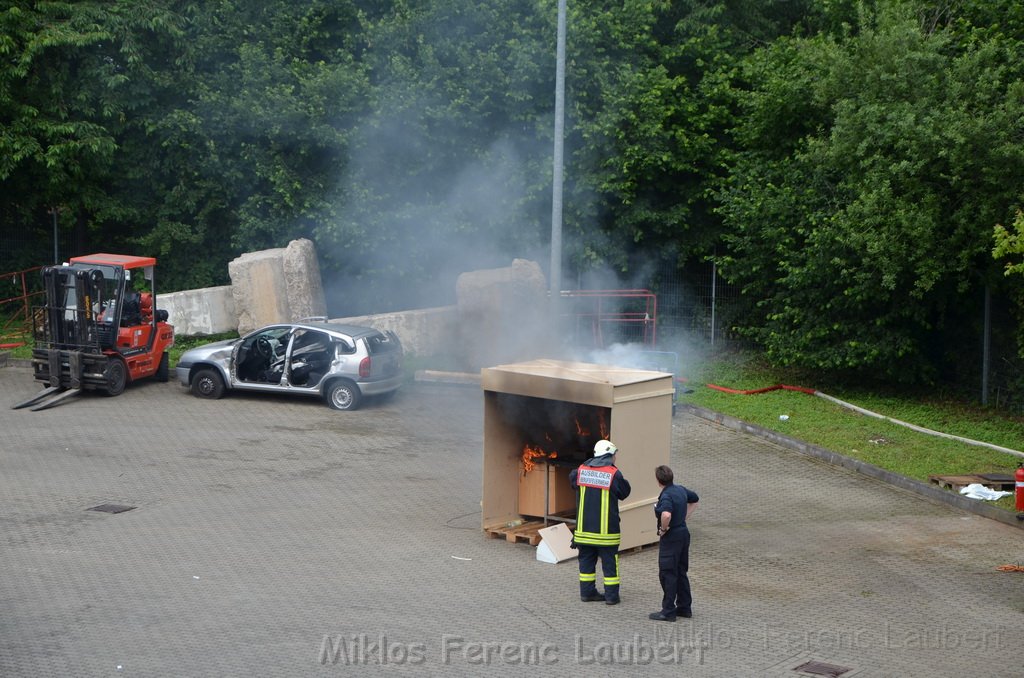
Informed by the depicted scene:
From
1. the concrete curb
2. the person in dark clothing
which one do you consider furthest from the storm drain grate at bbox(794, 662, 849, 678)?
the concrete curb

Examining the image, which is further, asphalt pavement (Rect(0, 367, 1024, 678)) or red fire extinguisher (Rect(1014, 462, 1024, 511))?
red fire extinguisher (Rect(1014, 462, 1024, 511))

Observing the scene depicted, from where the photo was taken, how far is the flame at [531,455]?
1188cm

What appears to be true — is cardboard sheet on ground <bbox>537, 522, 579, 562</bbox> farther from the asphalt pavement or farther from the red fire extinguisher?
the red fire extinguisher

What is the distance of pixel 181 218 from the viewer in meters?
25.8

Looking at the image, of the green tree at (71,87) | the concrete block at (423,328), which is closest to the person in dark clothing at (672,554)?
the concrete block at (423,328)

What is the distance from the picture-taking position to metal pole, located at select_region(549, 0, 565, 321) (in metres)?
18.0

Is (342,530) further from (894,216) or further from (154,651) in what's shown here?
(894,216)

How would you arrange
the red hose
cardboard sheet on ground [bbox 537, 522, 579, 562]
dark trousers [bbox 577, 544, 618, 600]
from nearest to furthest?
dark trousers [bbox 577, 544, 618, 600] → cardboard sheet on ground [bbox 537, 522, 579, 562] → the red hose

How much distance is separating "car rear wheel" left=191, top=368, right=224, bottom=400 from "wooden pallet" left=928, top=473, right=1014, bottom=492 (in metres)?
11.2

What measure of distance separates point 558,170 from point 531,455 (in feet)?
25.6

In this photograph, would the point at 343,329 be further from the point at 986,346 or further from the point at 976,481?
the point at 986,346

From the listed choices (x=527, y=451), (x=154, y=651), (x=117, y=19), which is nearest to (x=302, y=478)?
(x=527, y=451)

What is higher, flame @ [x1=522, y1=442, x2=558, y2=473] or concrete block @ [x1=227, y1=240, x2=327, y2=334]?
concrete block @ [x1=227, y1=240, x2=327, y2=334]

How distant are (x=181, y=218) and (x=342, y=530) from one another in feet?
53.5
